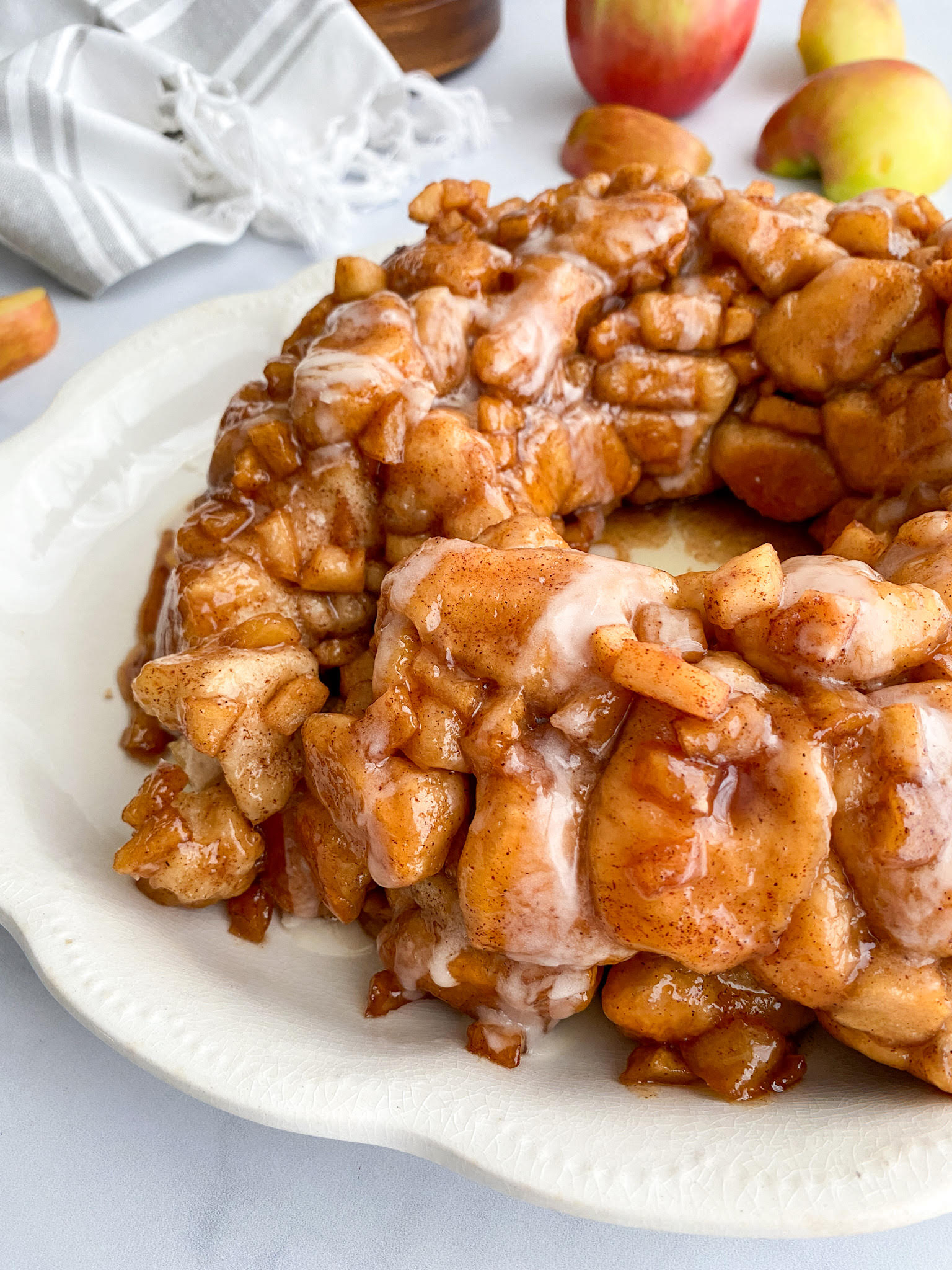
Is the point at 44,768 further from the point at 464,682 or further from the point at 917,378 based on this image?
the point at 917,378

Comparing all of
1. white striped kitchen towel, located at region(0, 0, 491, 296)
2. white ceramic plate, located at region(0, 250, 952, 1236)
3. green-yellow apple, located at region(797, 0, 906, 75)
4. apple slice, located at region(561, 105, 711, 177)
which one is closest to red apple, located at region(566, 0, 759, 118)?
apple slice, located at region(561, 105, 711, 177)

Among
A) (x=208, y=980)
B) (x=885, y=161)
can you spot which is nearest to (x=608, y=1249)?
(x=208, y=980)

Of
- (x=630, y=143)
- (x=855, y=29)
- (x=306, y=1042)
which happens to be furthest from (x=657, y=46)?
(x=306, y=1042)

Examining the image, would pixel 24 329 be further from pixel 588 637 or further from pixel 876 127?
pixel 876 127

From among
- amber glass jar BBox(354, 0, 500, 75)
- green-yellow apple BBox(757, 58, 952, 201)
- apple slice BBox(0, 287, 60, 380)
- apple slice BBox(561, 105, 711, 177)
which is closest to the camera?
apple slice BBox(0, 287, 60, 380)

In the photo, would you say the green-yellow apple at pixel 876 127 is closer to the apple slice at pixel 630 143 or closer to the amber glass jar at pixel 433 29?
the apple slice at pixel 630 143

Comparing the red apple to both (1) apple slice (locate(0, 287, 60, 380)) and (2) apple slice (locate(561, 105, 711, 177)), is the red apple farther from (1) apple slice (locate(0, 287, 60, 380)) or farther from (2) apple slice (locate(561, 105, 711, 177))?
(1) apple slice (locate(0, 287, 60, 380))
